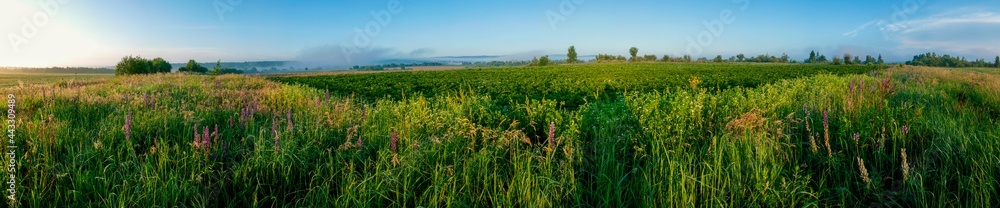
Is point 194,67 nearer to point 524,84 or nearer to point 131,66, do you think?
point 131,66

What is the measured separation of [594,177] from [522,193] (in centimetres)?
101

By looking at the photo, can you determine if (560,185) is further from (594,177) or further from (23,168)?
(23,168)

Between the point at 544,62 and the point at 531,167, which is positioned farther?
the point at 544,62

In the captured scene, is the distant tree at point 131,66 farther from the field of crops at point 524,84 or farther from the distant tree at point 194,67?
the field of crops at point 524,84

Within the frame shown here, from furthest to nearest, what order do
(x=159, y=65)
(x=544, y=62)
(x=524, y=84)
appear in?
(x=544, y=62) < (x=159, y=65) < (x=524, y=84)

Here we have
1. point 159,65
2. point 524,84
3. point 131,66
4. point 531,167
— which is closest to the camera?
point 531,167

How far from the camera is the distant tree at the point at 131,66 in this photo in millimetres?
45125

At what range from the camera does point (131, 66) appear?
149ft

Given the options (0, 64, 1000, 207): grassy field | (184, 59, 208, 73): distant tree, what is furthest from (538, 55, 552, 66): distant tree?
(0, 64, 1000, 207): grassy field

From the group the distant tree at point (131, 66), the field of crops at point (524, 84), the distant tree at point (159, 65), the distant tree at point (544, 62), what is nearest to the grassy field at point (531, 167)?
the field of crops at point (524, 84)

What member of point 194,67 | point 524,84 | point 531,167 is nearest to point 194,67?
point 194,67

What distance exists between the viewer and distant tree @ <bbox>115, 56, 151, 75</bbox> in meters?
45.1

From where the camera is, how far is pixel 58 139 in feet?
15.4

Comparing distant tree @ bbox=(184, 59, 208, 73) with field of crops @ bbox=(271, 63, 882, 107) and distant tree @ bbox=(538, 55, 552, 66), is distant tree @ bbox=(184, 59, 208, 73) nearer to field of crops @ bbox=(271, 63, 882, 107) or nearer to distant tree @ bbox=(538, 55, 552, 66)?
field of crops @ bbox=(271, 63, 882, 107)
